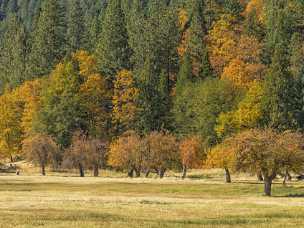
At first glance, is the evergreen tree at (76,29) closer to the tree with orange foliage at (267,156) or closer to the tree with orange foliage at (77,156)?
the tree with orange foliage at (77,156)

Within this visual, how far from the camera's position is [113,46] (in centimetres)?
13688

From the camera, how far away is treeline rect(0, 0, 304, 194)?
10181cm

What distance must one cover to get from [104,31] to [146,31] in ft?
29.3

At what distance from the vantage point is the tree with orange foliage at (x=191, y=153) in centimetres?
10219

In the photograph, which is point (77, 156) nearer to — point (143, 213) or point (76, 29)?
point (76, 29)

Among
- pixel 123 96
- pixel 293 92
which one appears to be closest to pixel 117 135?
pixel 123 96

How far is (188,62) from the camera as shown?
417 ft

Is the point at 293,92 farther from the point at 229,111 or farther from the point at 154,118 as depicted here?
the point at 154,118

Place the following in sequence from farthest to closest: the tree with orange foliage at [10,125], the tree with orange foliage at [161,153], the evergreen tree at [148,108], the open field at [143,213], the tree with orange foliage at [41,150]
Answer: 1. the tree with orange foliage at [10,125]
2. the evergreen tree at [148,108]
3. the tree with orange foliage at [41,150]
4. the tree with orange foliage at [161,153]
5. the open field at [143,213]

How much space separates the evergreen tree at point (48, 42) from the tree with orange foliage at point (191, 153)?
51434 mm

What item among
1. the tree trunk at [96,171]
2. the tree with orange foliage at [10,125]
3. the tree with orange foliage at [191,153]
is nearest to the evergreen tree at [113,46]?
the tree with orange foliage at [10,125]

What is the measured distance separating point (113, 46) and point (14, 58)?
37.6 meters

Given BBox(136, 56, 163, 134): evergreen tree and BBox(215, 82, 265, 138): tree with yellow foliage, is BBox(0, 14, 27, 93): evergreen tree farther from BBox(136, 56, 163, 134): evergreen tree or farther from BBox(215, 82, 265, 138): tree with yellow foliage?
BBox(215, 82, 265, 138): tree with yellow foliage

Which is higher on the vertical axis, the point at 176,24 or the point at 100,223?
the point at 176,24
